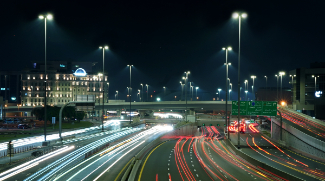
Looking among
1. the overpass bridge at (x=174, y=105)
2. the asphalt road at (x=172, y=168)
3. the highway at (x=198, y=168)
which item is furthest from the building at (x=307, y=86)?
the asphalt road at (x=172, y=168)

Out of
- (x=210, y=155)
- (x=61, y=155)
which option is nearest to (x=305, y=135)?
(x=210, y=155)

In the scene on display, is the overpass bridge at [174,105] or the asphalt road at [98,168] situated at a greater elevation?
the overpass bridge at [174,105]

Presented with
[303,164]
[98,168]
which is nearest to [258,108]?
[303,164]

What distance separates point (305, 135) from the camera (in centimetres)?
4641

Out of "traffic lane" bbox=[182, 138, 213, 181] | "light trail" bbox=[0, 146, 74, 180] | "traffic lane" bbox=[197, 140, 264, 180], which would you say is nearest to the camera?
"traffic lane" bbox=[182, 138, 213, 181]

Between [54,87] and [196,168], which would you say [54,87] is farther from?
[196,168]

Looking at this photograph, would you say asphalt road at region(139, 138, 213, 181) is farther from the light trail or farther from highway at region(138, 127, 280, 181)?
the light trail

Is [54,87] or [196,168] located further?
[54,87]

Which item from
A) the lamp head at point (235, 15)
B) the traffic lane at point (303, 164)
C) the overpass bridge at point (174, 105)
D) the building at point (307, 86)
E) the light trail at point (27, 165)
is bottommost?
the traffic lane at point (303, 164)

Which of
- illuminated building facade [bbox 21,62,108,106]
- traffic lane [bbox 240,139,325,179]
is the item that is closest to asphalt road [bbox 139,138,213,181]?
traffic lane [bbox 240,139,325,179]

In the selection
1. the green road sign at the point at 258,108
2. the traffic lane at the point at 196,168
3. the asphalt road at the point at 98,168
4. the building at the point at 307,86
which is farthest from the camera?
the building at the point at 307,86

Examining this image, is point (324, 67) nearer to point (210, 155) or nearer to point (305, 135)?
point (305, 135)

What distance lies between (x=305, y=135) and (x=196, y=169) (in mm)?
23844

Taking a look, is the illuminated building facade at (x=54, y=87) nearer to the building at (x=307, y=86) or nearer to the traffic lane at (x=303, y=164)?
the building at (x=307, y=86)
